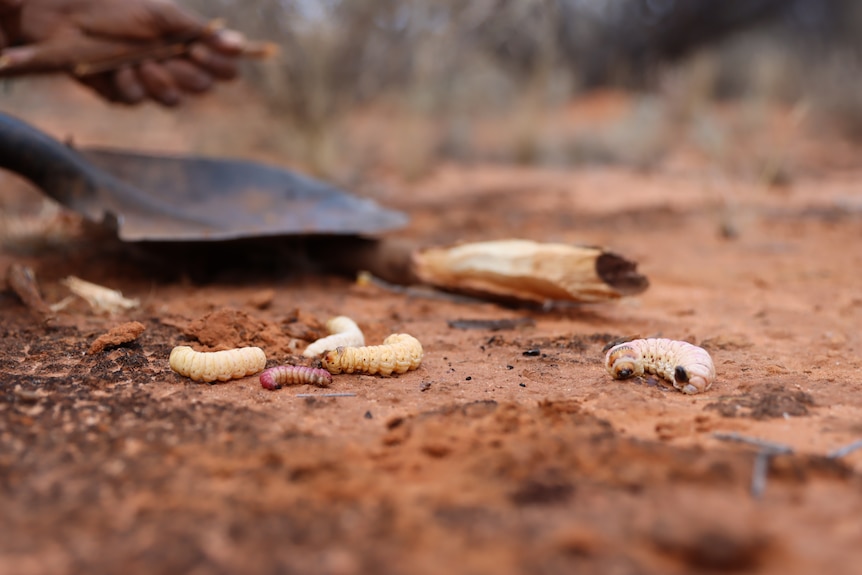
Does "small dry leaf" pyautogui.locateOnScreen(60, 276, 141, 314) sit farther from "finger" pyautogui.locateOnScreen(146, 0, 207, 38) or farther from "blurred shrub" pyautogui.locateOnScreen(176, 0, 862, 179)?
"blurred shrub" pyautogui.locateOnScreen(176, 0, 862, 179)

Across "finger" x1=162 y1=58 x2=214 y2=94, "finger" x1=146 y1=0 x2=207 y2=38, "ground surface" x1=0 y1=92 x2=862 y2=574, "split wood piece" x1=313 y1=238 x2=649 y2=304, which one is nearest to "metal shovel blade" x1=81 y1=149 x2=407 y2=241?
"split wood piece" x1=313 y1=238 x2=649 y2=304

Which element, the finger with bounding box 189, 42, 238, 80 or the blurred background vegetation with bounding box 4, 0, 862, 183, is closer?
the finger with bounding box 189, 42, 238, 80

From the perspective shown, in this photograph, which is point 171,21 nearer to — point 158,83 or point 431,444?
point 158,83

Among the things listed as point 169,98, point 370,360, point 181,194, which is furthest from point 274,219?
point 370,360

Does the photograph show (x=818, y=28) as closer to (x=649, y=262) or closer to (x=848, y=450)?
(x=649, y=262)

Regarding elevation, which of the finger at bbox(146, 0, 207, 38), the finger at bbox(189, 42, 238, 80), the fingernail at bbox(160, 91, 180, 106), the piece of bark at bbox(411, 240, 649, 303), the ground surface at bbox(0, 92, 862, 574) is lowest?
the ground surface at bbox(0, 92, 862, 574)

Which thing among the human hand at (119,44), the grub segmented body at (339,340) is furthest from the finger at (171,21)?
the grub segmented body at (339,340)

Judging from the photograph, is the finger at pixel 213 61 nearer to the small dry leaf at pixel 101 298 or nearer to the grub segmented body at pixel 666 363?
the small dry leaf at pixel 101 298

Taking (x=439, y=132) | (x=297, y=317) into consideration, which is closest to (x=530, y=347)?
(x=297, y=317)

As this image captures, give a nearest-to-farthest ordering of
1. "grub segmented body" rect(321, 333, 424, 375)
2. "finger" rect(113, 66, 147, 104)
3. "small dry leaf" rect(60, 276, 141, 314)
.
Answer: "grub segmented body" rect(321, 333, 424, 375), "small dry leaf" rect(60, 276, 141, 314), "finger" rect(113, 66, 147, 104)
